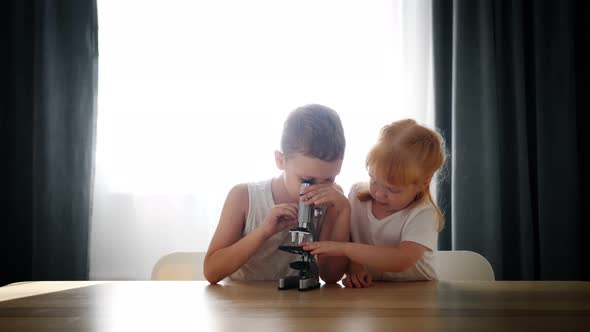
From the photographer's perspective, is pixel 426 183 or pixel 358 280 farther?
pixel 426 183

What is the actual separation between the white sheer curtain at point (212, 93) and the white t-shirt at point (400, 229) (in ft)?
3.90

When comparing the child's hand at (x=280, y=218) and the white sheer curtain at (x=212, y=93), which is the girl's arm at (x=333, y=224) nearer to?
the child's hand at (x=280, y=218)

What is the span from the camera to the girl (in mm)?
1428

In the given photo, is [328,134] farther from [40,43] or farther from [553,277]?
[40,43]

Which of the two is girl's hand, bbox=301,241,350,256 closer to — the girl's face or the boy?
the boy

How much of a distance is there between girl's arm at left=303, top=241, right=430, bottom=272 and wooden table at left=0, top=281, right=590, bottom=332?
0.10 m

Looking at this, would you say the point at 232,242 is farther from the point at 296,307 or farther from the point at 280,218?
the point at 296,307

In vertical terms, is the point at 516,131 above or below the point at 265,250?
above

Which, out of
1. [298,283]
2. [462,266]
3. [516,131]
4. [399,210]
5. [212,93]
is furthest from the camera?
[212,93]

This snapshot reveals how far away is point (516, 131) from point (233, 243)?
1.93 meters

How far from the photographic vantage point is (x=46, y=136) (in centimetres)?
293

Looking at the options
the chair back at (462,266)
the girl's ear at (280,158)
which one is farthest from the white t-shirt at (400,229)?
the girl's ear at (280,158)

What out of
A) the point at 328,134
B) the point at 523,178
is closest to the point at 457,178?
the point at 523,178

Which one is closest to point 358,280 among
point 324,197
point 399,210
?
point 324,197
